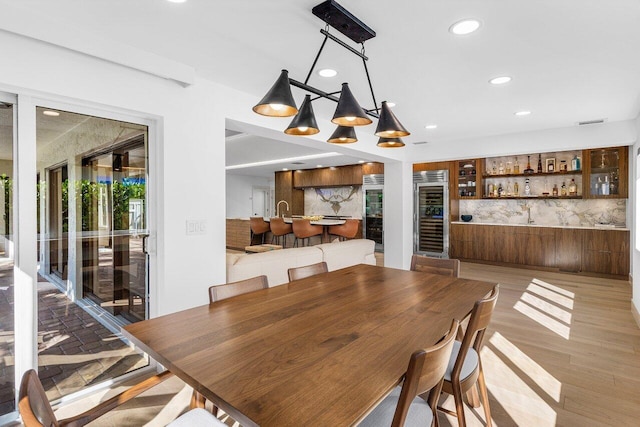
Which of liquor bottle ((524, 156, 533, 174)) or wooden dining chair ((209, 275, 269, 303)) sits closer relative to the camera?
wooden dining chair ((209, 275, 269, 303))

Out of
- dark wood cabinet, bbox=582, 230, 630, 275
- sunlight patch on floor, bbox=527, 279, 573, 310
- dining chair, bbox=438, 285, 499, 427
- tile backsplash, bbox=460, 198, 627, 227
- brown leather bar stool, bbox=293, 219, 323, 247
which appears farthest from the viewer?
brown leather bar stool, bbox=293, 219, 323, 247

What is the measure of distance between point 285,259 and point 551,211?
19.0 feet

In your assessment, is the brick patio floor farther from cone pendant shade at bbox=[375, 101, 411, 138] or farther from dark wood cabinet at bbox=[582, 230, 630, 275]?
dark wood cabinet at bbox=[582, 230, 630, 275]

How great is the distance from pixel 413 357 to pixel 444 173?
6981mm

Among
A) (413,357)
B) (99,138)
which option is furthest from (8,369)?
(413,357)

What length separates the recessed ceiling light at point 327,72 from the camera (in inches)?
102

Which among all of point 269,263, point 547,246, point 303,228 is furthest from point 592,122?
point 303,228

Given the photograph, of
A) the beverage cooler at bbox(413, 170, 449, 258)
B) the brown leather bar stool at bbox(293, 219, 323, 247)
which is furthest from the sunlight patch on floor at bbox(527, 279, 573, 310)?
the brown leather bar stool at bbox(293, 219, 323, 247)

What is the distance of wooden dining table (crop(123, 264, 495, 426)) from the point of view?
0.88m

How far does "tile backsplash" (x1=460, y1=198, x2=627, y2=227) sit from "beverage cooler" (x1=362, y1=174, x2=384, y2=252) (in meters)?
1.88

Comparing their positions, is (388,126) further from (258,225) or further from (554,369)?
(258,225)

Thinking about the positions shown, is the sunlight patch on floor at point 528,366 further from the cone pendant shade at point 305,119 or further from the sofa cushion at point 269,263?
the cone pendant shade at point 305,119

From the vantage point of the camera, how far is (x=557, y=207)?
21.0 ft

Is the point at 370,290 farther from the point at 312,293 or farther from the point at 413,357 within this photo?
the point at 413,357
